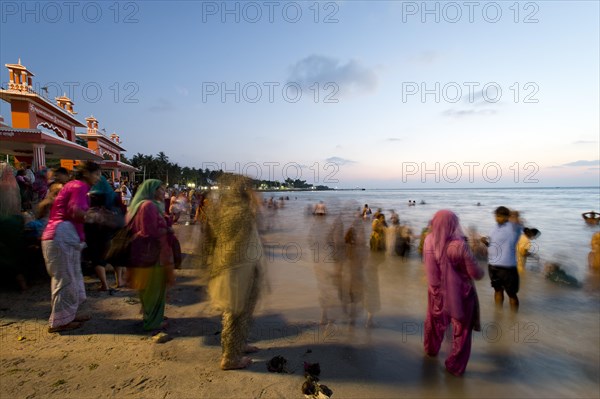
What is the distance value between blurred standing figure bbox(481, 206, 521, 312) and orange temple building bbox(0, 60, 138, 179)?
1384cm

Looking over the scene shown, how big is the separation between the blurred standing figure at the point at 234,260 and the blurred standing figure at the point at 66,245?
5.57ft

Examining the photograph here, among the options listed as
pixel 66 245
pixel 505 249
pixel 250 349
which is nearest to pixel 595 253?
pixel 505 249

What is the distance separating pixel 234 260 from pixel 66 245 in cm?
208

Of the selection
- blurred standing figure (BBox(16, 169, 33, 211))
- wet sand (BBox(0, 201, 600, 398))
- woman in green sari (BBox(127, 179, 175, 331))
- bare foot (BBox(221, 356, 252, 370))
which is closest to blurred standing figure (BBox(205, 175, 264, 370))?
bare foot (BBox(221, 356, 252, 370))

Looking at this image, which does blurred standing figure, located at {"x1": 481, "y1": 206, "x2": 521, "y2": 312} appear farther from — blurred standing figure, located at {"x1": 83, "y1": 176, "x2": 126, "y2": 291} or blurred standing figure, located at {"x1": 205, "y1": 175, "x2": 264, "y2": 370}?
blurred standing figure, located at {"x1": 83, "y1": 176, "x2": 126, "y2": 291}

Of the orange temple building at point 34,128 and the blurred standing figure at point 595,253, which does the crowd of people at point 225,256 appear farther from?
the orange temple building at point 34,128

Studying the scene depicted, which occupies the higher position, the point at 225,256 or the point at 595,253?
the point at 225,256

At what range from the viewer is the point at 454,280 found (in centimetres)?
290

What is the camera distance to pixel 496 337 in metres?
4.12

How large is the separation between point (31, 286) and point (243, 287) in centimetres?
437

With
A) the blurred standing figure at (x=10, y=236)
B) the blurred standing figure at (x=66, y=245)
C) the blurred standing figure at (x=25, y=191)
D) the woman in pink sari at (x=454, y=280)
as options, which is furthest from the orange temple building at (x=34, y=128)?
the woman in pink sari at (x=454, y=280)

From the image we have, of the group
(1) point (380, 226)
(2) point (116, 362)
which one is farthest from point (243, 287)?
(1) point (380, 226)

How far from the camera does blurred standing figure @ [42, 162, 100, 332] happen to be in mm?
3322

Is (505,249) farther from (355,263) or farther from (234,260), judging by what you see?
(234,260)
